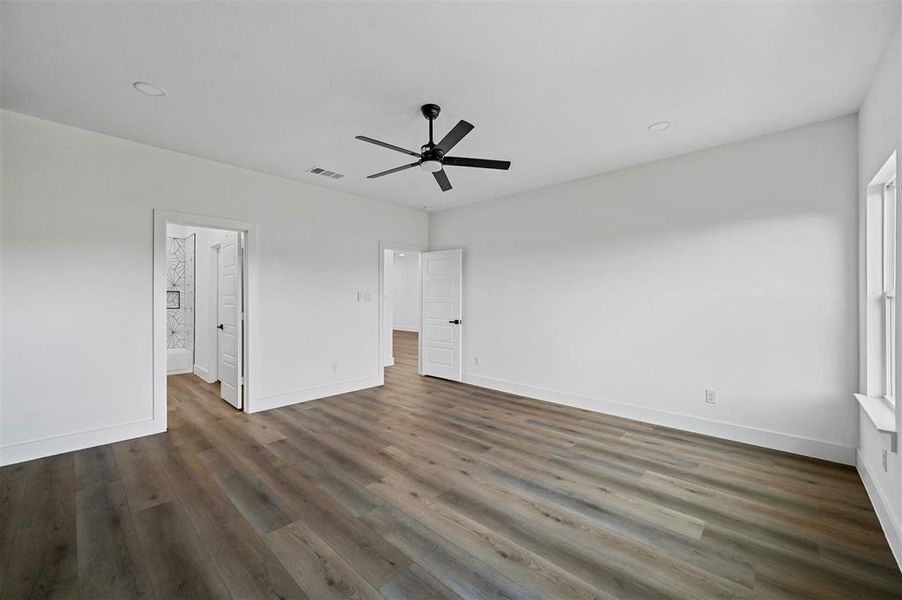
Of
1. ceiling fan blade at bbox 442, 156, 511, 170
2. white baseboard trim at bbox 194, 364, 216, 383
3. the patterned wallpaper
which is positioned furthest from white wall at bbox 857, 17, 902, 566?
the patterned wallpaper

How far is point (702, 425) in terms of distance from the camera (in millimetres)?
3811

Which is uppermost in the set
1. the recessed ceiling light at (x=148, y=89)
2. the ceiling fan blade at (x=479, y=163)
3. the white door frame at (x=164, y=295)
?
the recessed ceiling light at (x=148, y=89)

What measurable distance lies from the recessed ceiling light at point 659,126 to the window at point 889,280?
1.53 metres

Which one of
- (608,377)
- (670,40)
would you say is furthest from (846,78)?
(608,377)

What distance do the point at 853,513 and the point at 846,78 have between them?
290cm

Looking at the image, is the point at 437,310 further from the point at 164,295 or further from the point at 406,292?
the point at 406,292

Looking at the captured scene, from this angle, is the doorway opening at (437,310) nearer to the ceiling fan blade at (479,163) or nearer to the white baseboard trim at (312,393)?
the white baseboard trim at (312,393)

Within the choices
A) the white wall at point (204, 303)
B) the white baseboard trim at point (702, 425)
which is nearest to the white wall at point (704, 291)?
the white baseboard trim at point (702, 425)

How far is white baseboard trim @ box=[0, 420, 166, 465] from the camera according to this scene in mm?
3132

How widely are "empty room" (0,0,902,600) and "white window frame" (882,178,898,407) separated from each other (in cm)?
3

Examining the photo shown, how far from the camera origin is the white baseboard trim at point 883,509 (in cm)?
199

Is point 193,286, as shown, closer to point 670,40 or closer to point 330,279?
point 330,279

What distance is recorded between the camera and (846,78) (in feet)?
8.48

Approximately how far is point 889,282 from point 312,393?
570 cm
